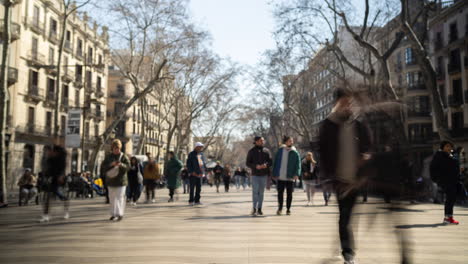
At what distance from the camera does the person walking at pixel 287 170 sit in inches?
396

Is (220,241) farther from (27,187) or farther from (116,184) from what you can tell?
(27,187)

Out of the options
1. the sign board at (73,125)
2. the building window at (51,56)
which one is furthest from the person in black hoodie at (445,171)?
the building window at (51,56)

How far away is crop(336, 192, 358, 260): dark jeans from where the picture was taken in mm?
4340

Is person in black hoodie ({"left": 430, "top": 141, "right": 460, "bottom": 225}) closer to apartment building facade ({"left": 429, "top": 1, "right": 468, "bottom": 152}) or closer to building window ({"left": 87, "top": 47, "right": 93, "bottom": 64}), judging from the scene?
apartment building facade ({"left": 429, "top": 1, "right": 468, "bottom": 152})

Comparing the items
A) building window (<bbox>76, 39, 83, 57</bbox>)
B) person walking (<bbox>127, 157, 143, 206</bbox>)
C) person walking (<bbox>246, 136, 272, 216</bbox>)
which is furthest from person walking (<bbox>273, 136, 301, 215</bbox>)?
building window (<bbox>76, 39, 83, 57</bbox>)

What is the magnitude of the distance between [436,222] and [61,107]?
38.0 m

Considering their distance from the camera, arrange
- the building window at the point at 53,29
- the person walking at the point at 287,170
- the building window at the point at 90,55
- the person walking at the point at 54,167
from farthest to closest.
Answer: the building window at the point at 90,55 < the building window at the point at 53,29 < the person walking at the point at 287,170 < the person walking at the point at 54,167

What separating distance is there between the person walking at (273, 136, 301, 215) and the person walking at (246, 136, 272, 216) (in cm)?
27

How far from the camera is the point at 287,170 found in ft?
33.1

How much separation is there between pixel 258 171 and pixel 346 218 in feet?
18.8

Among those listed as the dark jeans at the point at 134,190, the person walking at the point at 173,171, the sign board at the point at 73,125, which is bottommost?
the dark jeans at the point at 134,190

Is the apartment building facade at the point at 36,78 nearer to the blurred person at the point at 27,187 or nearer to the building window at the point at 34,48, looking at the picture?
the building window at the point at 34,48

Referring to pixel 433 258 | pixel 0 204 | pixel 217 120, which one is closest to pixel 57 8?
pixel 217 120

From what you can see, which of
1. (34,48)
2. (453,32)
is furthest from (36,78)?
(453,32)
